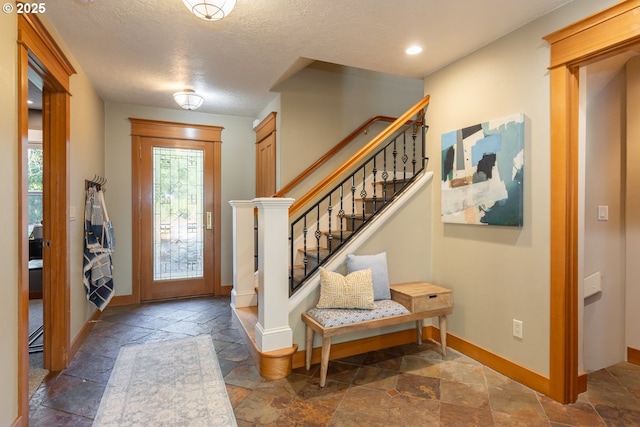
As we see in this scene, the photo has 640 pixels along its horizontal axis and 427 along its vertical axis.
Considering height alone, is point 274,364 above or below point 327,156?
below

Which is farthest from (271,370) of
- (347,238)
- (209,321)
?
(209,321)

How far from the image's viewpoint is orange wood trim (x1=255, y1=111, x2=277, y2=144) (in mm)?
4070

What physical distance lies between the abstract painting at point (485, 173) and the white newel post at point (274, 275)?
1433mm

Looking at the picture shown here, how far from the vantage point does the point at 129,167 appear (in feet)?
14.5

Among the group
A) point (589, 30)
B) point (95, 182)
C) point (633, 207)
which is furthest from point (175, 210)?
point (633, 207)

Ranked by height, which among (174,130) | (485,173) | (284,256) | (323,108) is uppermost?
(323,108)

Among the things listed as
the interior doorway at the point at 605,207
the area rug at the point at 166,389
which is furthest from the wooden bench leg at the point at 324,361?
the interior doorway at the point at 605,207

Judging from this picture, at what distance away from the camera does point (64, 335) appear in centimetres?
264

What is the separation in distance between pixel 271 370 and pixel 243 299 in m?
1.38

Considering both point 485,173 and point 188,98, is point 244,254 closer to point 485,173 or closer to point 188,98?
point 188,98

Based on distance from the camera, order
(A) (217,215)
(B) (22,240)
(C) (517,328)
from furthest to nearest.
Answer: (A) (217,215) → (C) (517,328) → (B) (22,240)

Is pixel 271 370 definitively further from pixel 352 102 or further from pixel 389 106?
pixel 389 106

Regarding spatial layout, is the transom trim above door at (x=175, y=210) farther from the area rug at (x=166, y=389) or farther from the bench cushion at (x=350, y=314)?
the bench cushion at (x=350, y=314)

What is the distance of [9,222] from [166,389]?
1.40m
